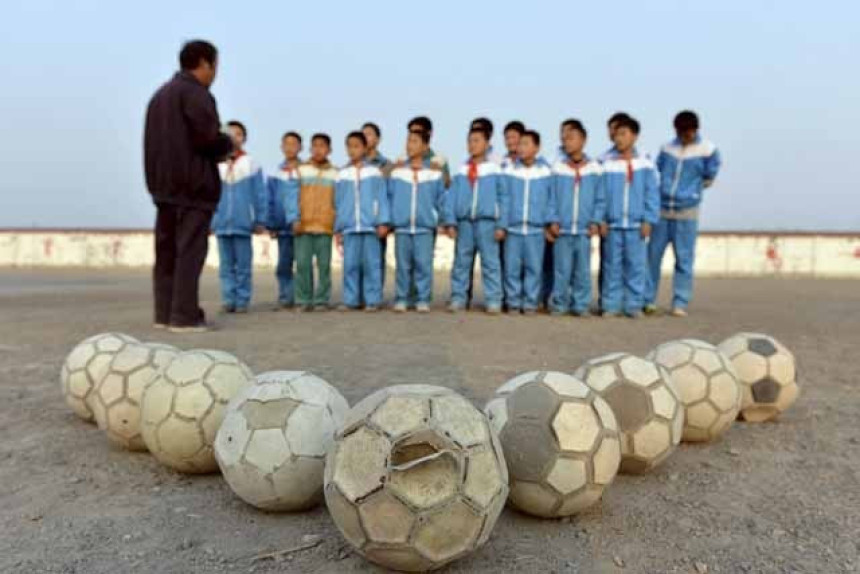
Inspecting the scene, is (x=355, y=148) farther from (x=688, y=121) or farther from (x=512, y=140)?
(x=688, y=121)

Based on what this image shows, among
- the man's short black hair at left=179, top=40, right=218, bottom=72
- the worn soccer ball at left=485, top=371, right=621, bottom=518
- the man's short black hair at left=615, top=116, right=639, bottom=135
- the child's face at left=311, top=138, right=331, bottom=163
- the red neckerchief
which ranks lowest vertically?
the worn soccer ball at left=485, top=371, right=621, bottom=518

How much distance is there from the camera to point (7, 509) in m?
2.12

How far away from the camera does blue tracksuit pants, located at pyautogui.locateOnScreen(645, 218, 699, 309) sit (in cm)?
732

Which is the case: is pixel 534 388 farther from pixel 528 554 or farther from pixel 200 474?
pixel 200 474

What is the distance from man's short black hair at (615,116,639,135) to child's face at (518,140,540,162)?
0.93 metres

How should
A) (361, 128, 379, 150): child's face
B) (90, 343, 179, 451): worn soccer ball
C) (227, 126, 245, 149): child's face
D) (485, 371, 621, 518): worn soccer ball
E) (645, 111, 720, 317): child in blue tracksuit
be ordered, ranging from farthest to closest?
1. (361, 128, 379, 150): child's face
2. (227, 126, 245, 149): child's face
3. (645, 111, 720, 317): child in blue tracksuit
4. (90, 343, 179, 451): worn soccer ball
5. (485, 371, 621, 518): worn soccer ball

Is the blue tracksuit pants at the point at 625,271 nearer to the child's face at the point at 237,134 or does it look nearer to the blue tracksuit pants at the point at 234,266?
the blue tracksuit pants at the point at 234,266

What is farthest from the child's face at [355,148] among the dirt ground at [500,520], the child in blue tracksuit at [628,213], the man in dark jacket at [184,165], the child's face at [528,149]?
the dirt ground at [500,520]

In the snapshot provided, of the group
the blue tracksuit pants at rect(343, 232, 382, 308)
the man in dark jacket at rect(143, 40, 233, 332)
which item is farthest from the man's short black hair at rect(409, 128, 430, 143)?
the man in dark jacket at rect(143, 40, 233, 332)

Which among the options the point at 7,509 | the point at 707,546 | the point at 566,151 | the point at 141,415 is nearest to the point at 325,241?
the point at 566,151

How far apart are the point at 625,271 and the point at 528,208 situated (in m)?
1.32

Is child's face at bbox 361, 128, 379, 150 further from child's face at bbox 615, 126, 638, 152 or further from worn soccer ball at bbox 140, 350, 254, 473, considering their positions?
worn soccer ball at bbox 140, 350, 254, 473

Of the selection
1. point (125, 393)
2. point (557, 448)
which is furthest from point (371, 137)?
point (557, 448)

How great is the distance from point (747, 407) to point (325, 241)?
5570 millimetres
